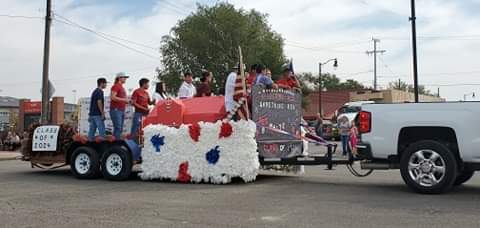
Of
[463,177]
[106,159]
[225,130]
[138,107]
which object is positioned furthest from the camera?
[138,107]

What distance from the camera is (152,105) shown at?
12656mm

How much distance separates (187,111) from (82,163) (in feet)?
8.50

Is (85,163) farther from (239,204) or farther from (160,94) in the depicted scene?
(239,204)

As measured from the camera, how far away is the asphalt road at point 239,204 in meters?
7.18

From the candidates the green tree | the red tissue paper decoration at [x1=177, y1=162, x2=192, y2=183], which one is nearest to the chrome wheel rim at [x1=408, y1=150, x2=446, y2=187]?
the red tissue paper decoration at [x1=177, y1=162, x2=192, y2=183]

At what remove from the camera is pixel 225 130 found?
36.0 feet

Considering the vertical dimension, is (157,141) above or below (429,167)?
above

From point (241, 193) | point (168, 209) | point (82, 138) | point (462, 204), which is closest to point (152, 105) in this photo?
point (82, 138)

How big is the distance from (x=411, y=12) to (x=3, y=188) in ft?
67.4

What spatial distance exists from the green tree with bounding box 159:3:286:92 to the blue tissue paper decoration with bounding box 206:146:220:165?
41.9m

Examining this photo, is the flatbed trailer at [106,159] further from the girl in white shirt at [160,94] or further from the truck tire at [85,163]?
the girl in white shirt at [160,94]

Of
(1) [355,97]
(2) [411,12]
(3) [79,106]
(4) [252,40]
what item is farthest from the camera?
(1) [355,97]

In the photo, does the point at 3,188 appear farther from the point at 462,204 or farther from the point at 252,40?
the point at 252,40

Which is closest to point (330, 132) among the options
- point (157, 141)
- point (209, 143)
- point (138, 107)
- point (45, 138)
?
point (45, 138)
